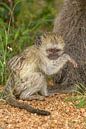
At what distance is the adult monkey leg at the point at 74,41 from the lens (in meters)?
A: 7.67

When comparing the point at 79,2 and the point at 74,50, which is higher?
the point at 79,2

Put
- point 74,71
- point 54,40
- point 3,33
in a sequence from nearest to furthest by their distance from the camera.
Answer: point 54,40 < point 74,71 < point 3,33

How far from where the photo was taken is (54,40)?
6801mm

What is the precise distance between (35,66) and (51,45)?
0.28 metres

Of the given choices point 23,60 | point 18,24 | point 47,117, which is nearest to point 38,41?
point 23,60

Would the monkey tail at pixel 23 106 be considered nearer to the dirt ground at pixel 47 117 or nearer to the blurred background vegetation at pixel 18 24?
the dirt ground at pixel 47 117

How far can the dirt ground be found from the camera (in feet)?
20.0

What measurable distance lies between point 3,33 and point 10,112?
2.18 meters

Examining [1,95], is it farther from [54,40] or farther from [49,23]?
[49,23]

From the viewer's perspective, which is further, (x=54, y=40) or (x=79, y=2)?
(x=79, y=2)

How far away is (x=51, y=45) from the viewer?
6805mm

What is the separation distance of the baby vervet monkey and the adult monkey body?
2.53 feet

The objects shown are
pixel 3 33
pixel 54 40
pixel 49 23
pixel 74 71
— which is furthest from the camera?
pixel 49 23

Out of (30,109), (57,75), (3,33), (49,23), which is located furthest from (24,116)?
(49,23)
